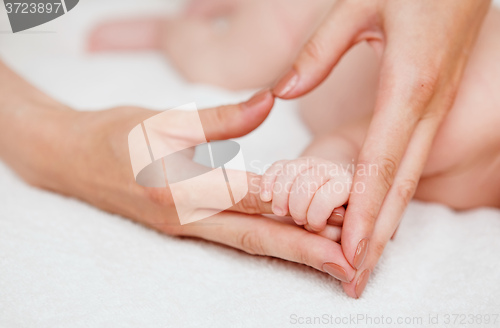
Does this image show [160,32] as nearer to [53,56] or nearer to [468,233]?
[53,56]

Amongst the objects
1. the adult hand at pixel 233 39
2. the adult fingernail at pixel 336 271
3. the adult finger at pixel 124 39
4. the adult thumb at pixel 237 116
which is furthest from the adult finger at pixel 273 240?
the adult finger at pixel 124 39

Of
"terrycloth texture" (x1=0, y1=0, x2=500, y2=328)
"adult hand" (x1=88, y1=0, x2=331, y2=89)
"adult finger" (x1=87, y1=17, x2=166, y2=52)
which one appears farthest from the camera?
"adult finger" (x1=87, y1=17, x2=166, y2=52)

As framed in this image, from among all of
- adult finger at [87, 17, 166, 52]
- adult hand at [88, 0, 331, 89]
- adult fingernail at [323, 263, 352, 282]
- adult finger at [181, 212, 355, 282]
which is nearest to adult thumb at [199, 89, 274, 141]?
adult finger at [181, 212, 355, 282]

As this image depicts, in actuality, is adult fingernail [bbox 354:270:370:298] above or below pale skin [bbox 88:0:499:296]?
below

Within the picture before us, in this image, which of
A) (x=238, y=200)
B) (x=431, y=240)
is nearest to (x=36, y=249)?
(x=238, y=200)

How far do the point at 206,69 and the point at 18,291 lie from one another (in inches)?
29.7

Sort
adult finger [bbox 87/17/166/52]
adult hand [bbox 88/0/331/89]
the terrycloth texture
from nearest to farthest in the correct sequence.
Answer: the terrycloth texture, adult hand [bbox 88/0/331/89], adult finger [bbox 87/17/166/52]

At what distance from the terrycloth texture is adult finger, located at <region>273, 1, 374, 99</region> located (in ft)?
0.62

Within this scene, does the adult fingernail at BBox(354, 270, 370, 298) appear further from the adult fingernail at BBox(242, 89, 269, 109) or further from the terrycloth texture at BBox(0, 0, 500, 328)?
the adult fingernail at BBox(242, 89, 269, 109)

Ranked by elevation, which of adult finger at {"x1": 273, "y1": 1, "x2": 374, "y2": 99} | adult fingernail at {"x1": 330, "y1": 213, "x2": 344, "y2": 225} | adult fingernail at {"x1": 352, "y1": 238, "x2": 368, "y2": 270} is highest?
adult finger at {"x1": 273, "y1": 1, "x2": 374, "y2": 99}

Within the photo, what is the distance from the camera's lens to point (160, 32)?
1.39 metres

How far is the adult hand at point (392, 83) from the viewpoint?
22.4 inches

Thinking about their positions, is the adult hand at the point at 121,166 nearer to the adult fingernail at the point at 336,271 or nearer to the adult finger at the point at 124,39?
the adult fingernail at the point at 336,271

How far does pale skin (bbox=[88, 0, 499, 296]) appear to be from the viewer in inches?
22.8
